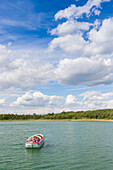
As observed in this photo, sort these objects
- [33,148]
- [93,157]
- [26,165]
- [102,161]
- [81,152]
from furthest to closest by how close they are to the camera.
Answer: [33,148], [81,152], [93,157], [102,161], [26,165]

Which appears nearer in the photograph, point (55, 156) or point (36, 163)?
point (36, 163)

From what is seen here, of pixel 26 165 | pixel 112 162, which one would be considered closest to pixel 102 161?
pixel 112 162

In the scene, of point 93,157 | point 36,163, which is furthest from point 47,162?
point 93,157

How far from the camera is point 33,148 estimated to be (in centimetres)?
4991

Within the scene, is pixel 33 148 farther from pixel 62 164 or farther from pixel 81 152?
pixel 62 164

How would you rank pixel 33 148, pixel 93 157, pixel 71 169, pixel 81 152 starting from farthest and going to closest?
pixel 33 148
pixel 81 152
pixel 93 157
pixel 71 169

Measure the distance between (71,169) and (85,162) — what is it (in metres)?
5.59

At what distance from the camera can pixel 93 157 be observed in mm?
39781

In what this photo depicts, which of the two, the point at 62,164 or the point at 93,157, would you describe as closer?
the point at 62,164

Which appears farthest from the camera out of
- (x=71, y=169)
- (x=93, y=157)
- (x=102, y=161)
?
Result: (x=93, y=157)

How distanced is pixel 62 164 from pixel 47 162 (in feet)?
10.8

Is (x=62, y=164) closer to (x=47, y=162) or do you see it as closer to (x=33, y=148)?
(x=47, y=162)

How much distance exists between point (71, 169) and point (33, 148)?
20.7 meters

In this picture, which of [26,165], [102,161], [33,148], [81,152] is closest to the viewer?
[26,165]
